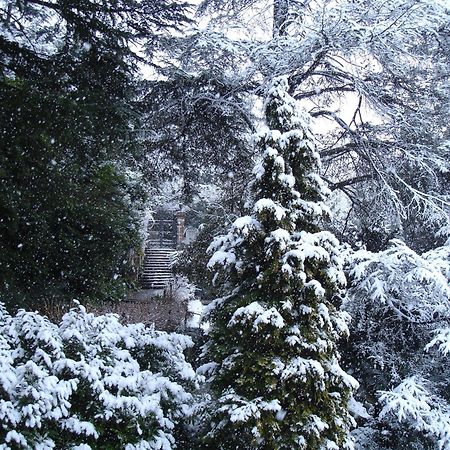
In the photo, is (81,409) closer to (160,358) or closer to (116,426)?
(116,426)

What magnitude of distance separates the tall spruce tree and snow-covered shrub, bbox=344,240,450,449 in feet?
5.40

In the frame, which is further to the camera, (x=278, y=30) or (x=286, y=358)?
(x=278, y=30)

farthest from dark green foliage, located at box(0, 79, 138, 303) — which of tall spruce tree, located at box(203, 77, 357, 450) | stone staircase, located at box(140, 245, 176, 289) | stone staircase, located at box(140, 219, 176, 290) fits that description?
stone staircase, located at box(140, 245, 176, 289)

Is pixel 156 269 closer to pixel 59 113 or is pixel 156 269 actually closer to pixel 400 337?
pixel 59 113

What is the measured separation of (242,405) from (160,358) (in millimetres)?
1253

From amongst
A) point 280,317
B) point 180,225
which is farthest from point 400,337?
point 180,225

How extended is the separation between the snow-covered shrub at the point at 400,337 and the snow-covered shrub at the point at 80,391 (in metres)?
2.59

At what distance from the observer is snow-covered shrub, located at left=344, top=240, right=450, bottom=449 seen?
198 inches

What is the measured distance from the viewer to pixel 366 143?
7867 millimetres

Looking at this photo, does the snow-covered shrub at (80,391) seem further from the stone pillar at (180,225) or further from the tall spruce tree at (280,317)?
the stone pillar at (180,225)

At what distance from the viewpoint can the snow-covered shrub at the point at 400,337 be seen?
5039 millimetres

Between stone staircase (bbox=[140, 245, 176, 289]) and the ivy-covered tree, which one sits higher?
the ivy-covered tree

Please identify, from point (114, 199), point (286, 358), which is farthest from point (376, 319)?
point (114, 199)

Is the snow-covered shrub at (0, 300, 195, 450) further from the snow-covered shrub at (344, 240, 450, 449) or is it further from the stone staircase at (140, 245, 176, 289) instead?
the stone staircase at (140, 245, 176, 289)
